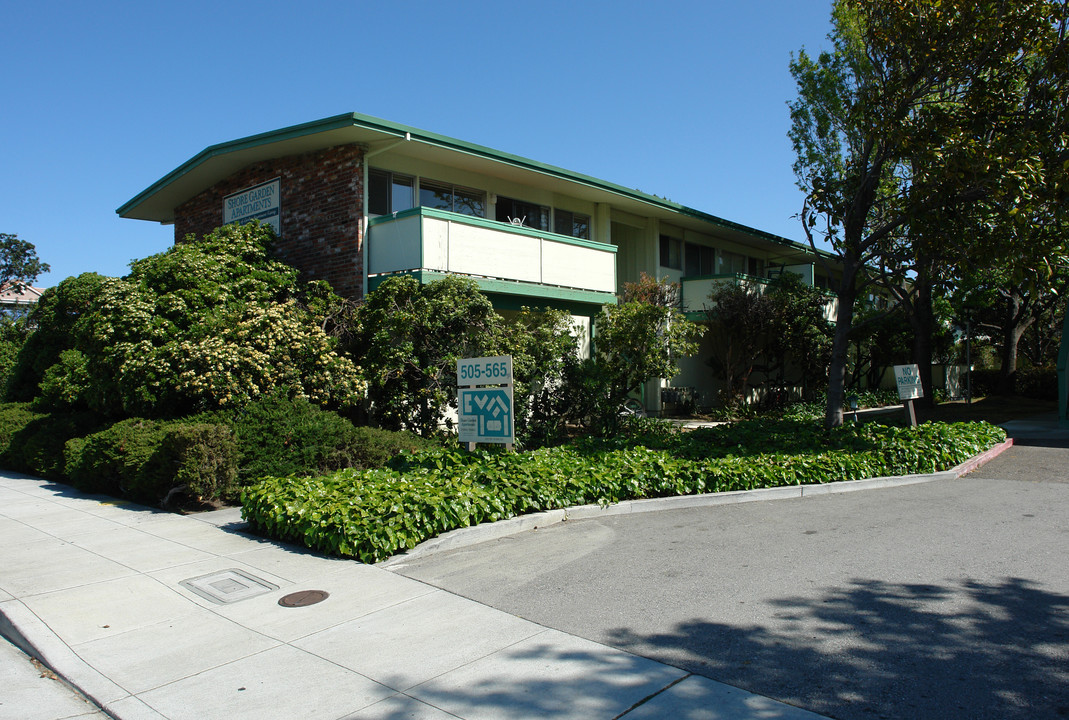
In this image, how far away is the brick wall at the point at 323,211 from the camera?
14008 mm

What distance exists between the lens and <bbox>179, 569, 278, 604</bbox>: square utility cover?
232 inches

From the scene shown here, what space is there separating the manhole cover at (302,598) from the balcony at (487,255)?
7681mm

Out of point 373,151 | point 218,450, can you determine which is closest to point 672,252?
point 373,151

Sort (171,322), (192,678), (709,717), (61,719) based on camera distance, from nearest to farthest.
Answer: (709,717)
(61,719)
(192,678)
(171,322)

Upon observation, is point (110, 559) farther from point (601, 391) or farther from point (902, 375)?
point (902, 375)

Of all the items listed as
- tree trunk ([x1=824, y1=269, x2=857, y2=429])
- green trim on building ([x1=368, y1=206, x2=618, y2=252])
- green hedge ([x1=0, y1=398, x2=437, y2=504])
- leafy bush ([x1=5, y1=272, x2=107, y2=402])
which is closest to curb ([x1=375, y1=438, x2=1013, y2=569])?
tree trunk ([x1=824, y1=269, x2=857, y2=429])

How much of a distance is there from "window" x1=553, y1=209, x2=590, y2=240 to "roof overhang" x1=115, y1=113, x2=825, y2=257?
1.73ft

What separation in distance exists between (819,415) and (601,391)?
8.87 m

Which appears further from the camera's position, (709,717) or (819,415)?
(819,415)

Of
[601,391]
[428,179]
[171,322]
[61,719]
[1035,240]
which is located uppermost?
[428,179]

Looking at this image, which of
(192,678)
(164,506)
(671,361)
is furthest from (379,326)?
(192,678)

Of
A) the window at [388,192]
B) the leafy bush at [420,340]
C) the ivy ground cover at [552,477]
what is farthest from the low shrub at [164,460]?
the window at [388,192]

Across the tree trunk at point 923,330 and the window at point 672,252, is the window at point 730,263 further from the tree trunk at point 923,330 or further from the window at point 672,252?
the tree trunk at point 923,330

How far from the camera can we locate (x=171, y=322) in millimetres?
10836
